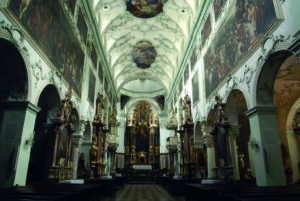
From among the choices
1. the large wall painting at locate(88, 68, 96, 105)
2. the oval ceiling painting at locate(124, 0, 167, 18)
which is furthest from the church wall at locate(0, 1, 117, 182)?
the oval ceiling painting at locate(124, 0, 167, 18)

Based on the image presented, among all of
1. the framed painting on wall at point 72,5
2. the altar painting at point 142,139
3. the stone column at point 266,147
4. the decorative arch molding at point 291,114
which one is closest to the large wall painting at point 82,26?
the framed painting on wall at point 72,5

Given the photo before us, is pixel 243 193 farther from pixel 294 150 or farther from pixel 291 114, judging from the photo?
pixel 291 114

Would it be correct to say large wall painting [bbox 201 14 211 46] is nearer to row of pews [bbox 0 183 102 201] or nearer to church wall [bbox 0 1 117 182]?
church wall [bbox 0 1 117 182]

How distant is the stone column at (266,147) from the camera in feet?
22.8

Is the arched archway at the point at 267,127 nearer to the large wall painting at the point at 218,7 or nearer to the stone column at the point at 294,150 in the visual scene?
the large wall painting at the point at 218,7

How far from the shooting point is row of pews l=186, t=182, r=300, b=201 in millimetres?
3359

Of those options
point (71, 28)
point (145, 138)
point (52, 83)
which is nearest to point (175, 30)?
point (71, 28)

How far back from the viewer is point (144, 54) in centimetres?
2378

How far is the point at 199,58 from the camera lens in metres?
14.2

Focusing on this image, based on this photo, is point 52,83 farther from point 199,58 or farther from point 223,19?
point 199,58

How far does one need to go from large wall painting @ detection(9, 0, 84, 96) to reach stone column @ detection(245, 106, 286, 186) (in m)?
7.69

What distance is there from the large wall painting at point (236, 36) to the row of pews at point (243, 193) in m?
A: 4.66

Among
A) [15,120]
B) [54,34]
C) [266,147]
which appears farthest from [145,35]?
[266,147]

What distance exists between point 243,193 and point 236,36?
6783 mm
